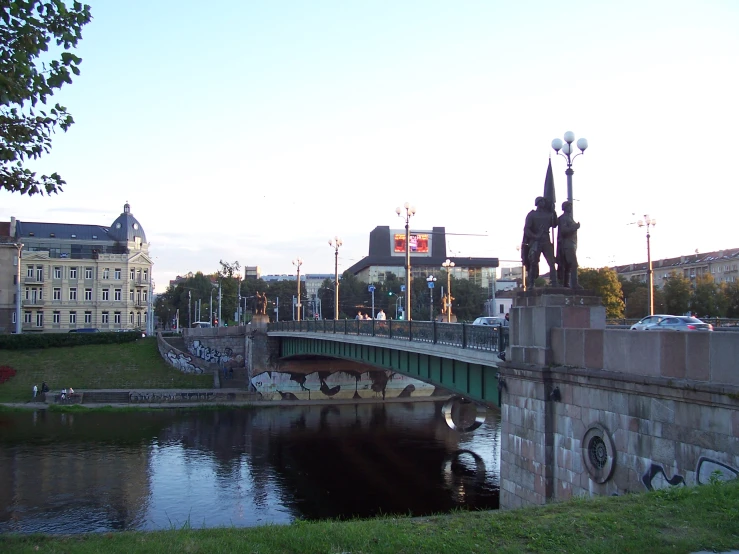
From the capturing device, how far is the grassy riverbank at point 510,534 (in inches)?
310

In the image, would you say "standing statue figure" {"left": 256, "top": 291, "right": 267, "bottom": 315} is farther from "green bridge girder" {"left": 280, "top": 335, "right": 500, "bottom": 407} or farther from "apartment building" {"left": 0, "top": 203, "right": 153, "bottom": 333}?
"apartment building" {"left": 0, "top": 203, "right": 153, "bottom": 333}

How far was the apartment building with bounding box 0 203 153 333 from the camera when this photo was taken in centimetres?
8106

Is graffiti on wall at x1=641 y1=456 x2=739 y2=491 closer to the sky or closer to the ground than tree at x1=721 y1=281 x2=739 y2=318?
closer to the ground

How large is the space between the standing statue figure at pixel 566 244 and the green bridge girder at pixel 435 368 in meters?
4.09

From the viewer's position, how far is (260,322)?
204 feet

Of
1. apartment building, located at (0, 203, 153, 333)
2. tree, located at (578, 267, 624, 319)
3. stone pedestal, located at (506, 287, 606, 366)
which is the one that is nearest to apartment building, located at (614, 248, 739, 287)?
tree, located at (578, 267, 624, 319)

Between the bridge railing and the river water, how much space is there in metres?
6.60

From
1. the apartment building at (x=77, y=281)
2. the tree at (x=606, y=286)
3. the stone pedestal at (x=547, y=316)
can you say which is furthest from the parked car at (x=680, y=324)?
the apartment building at (x=77, y=281)

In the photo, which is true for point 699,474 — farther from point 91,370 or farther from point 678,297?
point 91,370

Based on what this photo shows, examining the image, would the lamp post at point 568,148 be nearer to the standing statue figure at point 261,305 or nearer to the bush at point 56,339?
the standing statue figure at point 261,305

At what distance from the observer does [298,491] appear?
95.7ft

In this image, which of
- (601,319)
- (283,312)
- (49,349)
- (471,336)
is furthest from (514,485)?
(283,312)

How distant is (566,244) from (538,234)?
0.74 m

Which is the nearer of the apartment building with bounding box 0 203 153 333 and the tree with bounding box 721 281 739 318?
the tree with bounding box 721 281 739 318
